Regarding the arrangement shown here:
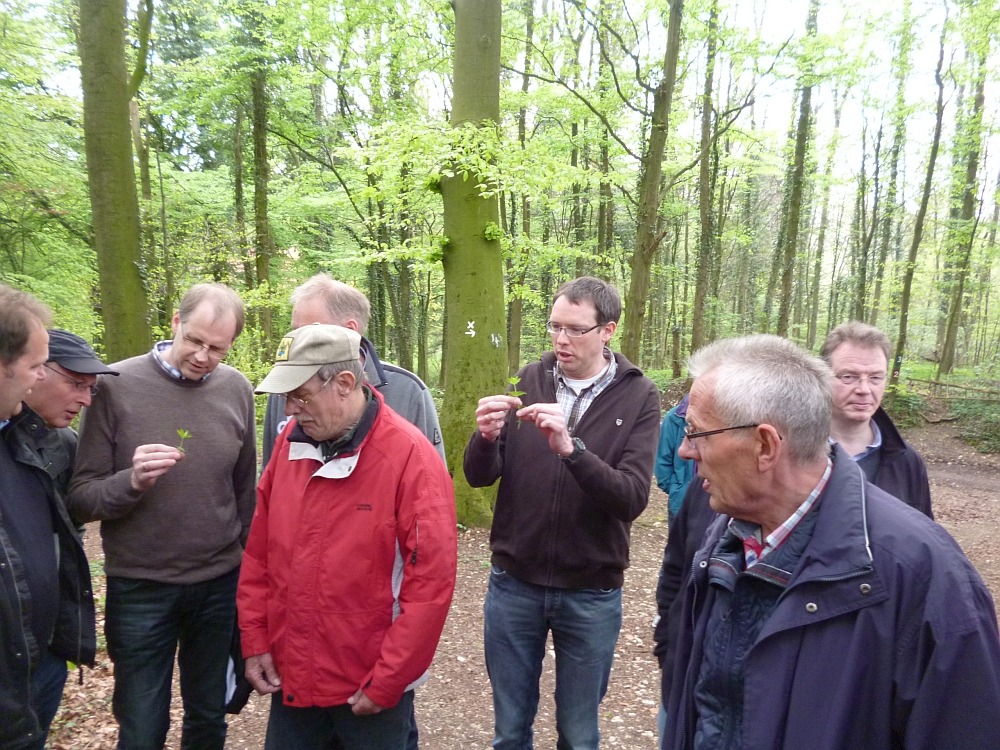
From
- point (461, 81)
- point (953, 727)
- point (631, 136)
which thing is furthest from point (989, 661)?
point (631, 136)

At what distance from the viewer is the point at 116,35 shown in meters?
5.27

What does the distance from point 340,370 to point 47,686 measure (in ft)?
6.05

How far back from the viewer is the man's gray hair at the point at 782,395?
4.70ft

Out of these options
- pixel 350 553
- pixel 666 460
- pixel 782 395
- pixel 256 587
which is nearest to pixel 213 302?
pixel 256 587

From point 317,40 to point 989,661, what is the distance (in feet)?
44.2

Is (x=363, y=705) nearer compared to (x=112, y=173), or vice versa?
(x=363, y=705)

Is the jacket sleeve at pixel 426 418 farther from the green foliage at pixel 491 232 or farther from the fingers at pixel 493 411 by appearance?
the green foliage at pixel 491 232

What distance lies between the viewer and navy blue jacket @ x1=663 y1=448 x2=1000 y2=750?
1.17m

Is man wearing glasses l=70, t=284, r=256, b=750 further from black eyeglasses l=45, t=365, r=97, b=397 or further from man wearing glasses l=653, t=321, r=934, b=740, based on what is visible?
man wearing glasses l=653, t=321, r=934, b=740

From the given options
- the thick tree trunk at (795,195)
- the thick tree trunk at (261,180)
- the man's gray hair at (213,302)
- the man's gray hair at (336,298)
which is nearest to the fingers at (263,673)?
the man's gray hair at (213,302)

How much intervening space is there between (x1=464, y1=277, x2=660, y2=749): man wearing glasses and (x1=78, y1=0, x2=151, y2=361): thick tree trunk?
4.45 metres

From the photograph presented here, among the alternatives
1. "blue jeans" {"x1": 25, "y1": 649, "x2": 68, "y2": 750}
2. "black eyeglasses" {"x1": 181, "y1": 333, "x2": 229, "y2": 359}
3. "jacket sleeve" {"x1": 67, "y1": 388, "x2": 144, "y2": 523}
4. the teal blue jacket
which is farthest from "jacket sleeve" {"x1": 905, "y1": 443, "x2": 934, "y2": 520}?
"blue jeans" {"x1": 25, "y1": 649, "x2": 68, "y2": 750}

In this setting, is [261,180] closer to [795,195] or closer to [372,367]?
[372,367]

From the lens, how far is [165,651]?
2.73 metres
